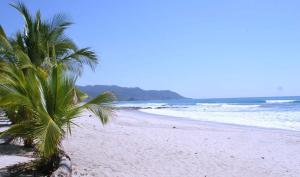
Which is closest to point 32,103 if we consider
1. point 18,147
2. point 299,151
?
point 18,147

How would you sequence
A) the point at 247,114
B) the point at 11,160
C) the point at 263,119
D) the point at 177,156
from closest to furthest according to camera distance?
the point at 11,160
the point at 177,156
the point at 263,119
the point at 247,114

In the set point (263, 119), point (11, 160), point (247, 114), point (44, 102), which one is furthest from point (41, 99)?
point (247, 114)

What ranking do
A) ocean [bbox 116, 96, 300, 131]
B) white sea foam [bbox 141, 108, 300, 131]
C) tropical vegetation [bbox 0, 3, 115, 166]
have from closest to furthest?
tropical vegetation [bbox 0, 3, 115, 166], white sea foam [bbox 141, 108, 300, 131], ocean [bbox 116, 96, 300, 131]

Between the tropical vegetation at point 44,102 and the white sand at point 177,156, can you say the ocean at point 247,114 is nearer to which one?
the white sand at point 177,156

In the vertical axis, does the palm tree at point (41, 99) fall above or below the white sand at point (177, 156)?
above

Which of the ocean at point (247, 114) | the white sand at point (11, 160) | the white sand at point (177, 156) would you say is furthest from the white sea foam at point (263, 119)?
the white sand at point (11, 160)

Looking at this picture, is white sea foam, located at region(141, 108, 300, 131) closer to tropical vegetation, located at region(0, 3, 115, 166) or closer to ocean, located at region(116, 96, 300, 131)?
ocean, located at region(116, 96, 300, 131)

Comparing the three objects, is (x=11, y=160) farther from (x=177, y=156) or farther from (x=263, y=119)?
Result: (x=263, y=119)

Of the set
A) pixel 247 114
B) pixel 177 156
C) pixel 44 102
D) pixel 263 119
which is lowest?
pixel 177 156

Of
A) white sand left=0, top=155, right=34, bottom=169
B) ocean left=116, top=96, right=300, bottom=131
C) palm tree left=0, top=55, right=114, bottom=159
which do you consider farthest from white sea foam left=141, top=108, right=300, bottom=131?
palm tree left=0, top=55, right=114, bottom=159

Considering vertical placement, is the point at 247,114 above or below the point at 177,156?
above

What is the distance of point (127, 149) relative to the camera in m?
9.62

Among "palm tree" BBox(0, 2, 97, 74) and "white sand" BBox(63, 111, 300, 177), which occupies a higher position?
"palm tree" BBox(0, 2, 97, 74)

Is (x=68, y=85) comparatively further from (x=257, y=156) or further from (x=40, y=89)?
(x=257, y=156)
